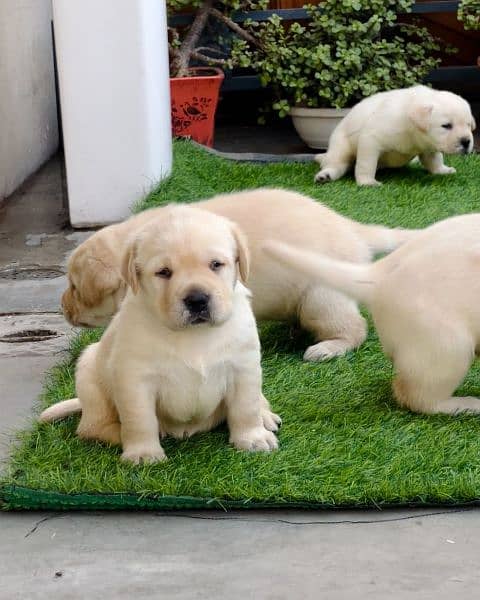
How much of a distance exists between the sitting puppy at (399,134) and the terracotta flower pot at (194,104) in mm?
1236

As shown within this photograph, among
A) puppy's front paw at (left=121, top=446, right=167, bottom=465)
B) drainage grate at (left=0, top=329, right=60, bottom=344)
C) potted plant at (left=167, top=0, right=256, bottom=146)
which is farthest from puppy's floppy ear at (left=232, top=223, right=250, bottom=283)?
potted plant at (left=167, top=0, right=256, bottom=146)

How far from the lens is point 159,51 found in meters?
6.41

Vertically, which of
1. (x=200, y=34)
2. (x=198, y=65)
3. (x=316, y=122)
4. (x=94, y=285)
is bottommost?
(x=316, y=122)

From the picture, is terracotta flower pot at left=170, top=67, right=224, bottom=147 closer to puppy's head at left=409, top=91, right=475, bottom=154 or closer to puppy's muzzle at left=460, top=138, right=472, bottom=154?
puppy's head at left=409, top=91, right=475, bottom=154

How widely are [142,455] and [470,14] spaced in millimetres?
6532

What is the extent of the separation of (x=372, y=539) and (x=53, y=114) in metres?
7.72

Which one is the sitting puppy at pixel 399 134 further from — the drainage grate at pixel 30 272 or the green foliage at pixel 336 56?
the drainage grate at pixel 30 272

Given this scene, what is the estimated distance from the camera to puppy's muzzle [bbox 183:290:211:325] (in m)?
2.64

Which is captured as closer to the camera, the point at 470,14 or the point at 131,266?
the point at 131,266

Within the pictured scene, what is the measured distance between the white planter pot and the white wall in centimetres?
225

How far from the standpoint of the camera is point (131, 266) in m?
2.79

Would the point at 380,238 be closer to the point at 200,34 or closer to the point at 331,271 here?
the point at 331,271

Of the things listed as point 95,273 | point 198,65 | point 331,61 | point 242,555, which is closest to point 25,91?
point 198,65

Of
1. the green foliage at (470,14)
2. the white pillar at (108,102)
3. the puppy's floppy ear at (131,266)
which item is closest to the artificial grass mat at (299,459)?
the puppy's floppy ear at (131,266)
